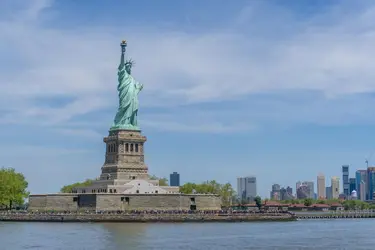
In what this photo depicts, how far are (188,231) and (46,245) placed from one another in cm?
2021

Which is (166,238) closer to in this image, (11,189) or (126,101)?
(126,101)

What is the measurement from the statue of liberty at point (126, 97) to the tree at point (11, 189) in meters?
21.1

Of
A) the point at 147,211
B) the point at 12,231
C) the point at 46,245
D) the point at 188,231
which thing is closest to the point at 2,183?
the point at 147,211

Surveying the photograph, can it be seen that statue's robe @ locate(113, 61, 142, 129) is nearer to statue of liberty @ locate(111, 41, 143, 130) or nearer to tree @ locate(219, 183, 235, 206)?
statue of liberty @ locate(111, 41, 143, 130)

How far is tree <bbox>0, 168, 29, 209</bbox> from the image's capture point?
4710 inches

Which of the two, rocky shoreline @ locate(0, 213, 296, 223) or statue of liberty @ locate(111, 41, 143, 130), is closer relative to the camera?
rocky shoreline @ locate(0, 213, 296, 223)

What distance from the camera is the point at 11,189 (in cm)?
12062

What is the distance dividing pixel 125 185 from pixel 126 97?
13.1 meters

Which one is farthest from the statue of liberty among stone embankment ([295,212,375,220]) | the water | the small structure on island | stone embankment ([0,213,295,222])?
stone embankment ([295,212,375,220])

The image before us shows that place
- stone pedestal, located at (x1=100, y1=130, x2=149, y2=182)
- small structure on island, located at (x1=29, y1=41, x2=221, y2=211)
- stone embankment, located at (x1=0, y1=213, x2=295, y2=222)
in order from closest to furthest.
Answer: stone embankment, located at (x1=0, y1=213, x2=295, y2=222) < small structure on island, located at (x1=29, y1=41, x2=221, y2=211) < stone pedestal, located at (x1=100, y1=130, x2=149, y2=182)

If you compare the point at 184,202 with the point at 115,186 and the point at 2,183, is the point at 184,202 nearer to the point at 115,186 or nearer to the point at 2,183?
the point at 115,186

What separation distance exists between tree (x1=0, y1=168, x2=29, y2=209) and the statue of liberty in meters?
21.1

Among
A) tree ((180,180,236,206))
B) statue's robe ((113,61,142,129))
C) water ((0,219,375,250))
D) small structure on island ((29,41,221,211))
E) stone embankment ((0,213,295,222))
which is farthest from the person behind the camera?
tree ((180,180,236,206))

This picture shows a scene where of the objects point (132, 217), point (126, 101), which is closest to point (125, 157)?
point (126, 101)
